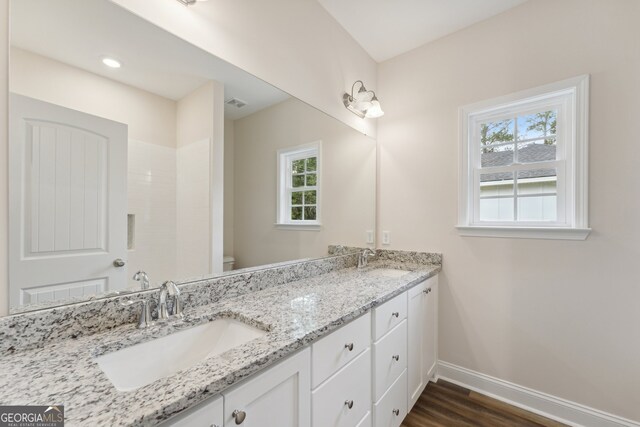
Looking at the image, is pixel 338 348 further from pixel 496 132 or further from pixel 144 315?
pixel 496 132

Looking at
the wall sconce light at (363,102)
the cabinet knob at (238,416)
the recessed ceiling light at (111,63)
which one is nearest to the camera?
the cabinet knob at (238,416)

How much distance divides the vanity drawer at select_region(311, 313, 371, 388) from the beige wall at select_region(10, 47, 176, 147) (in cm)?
101

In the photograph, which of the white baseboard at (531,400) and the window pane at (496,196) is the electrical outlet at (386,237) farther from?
the white baseboard at (531,400)

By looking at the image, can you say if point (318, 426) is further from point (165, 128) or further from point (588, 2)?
point (588, 2)

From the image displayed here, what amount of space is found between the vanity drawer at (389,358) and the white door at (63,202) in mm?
1183

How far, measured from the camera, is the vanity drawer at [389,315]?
4.41 feet

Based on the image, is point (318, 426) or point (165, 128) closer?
point (318, 426)

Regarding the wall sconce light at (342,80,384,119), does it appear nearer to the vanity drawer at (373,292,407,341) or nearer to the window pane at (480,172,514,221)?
the window pane at (480,172,514,221)

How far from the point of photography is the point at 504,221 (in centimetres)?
197

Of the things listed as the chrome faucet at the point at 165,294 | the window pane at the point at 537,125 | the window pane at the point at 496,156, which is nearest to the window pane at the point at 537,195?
the window pane at the point at 496,156

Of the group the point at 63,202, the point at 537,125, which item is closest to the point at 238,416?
the point at 63,202

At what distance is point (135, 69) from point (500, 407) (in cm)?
278

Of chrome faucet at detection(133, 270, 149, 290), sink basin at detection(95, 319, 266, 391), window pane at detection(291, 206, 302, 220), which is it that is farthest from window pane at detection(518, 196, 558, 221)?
chrome faucet at detection(133, 270, 149, 290)

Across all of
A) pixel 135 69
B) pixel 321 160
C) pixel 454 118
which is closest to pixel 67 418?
pixel 135 69
